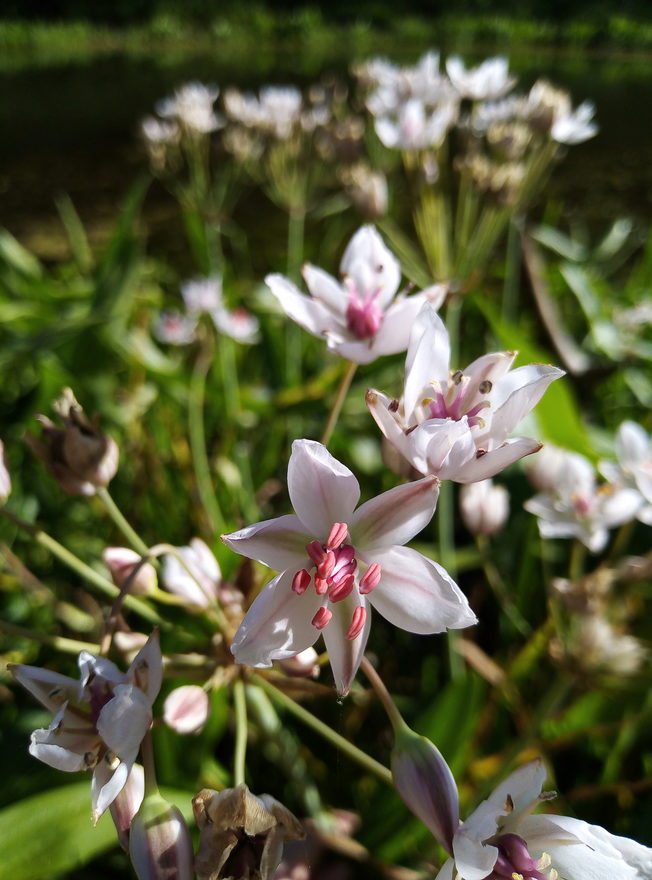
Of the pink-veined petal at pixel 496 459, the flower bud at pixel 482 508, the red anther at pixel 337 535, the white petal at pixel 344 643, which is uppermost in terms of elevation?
the pink-veined petal at pixel 496 459

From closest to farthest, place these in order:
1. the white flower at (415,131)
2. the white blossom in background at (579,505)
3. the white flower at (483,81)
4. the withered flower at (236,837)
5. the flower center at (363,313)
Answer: the withered flower at (236,837)
the flower center at (363,313)
the white blossom in background at (579,505)
the white flower at (415,131)
the white flower at (483,81)

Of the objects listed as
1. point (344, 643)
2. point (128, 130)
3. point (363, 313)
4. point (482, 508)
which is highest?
point (363, 313)

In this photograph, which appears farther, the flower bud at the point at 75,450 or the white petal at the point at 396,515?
the flower bud at the point at 75,450

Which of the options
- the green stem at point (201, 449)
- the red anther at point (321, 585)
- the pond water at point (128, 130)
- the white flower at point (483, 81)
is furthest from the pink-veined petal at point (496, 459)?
the pond water at point (128, 130)

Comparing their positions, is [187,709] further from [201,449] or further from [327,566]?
[201,449]

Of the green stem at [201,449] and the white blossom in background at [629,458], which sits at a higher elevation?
the white blossom in background at [629,458]

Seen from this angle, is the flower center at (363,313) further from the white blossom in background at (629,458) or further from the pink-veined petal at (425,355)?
the white blossom in background at (629,458)

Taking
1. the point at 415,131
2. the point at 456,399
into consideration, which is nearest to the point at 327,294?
the point at 456,399
